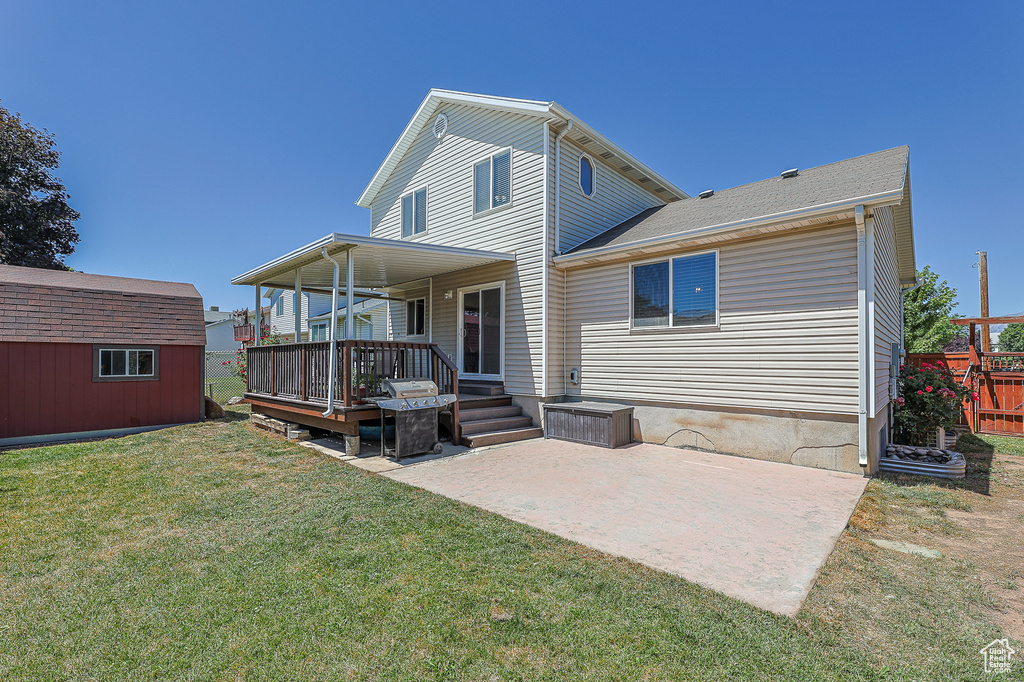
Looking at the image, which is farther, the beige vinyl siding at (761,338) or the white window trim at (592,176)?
the white window trim at (592,176)

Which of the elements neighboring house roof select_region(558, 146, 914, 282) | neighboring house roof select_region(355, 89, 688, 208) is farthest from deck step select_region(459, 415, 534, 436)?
neighboring house roof select_region(355, 89, 688, 208)

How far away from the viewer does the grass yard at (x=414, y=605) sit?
2.05 meters

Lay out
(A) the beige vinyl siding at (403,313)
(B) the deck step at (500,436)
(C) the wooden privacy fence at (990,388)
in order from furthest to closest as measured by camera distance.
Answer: (A) the beige vinyl siding at (403,313)
(C) the wooden privacy fence at (990,388)
(B) the deck step at (500,436)

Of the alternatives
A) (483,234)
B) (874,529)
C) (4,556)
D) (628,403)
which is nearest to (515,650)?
(874,529)

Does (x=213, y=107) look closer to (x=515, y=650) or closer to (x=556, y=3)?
(x=556, y=3)

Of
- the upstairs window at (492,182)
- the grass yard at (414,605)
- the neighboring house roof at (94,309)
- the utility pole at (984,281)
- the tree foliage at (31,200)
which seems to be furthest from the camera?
the tree foliage at (31,200)

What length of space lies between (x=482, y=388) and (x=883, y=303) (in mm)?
7180

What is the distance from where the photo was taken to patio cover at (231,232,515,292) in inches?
268

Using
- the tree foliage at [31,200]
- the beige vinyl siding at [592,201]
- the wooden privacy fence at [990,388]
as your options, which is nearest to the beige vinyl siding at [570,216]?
the beige vinyl siding at [592,201]

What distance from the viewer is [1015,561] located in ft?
10.7

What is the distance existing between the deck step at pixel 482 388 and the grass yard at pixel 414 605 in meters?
4.58

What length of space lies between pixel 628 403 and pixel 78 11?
15.1 m

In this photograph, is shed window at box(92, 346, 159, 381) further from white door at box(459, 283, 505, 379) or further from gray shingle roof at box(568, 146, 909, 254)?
gray shingle roof at box(568, 146, 909, 254)

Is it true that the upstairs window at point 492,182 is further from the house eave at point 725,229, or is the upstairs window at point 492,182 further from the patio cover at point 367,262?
the house eave at point 725,229
